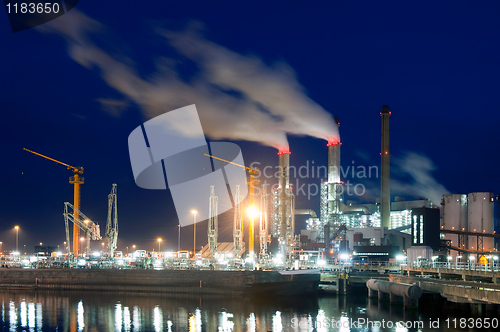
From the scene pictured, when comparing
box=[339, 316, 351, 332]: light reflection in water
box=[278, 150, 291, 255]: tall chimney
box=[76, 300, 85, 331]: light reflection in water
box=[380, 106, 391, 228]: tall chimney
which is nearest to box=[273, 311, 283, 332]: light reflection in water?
box=[339, 316, 351, 332]: light reflection in water

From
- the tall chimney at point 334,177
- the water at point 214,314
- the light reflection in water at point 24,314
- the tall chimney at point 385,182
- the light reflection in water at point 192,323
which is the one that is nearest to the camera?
the light reflection in water at point 192,323

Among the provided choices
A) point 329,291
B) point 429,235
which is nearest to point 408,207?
point 429,235

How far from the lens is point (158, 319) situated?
4756cm

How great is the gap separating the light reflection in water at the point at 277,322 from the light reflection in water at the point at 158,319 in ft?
32.2

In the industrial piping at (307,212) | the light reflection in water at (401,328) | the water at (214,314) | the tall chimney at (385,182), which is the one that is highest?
the tall chimney at (385,182)

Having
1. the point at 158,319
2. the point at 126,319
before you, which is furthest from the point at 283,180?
the point at 126,319

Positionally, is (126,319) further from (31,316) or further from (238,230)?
(238,230)

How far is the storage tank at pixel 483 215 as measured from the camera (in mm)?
114688

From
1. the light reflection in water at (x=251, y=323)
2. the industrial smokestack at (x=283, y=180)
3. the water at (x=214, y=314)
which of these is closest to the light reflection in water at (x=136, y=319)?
the water at (x=214, y=314)

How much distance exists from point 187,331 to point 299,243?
299 ft

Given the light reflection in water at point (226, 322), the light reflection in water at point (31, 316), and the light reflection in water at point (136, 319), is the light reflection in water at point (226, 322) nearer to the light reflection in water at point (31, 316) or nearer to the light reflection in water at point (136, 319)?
the light reflection in water at point (136, 319)

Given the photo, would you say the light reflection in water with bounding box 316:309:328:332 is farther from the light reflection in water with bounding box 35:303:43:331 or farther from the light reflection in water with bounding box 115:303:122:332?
the light reflection in water with bounding box 35:303:43:331

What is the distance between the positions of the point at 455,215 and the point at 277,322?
89.8 m

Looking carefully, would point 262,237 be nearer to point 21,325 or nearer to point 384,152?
point 384,152
